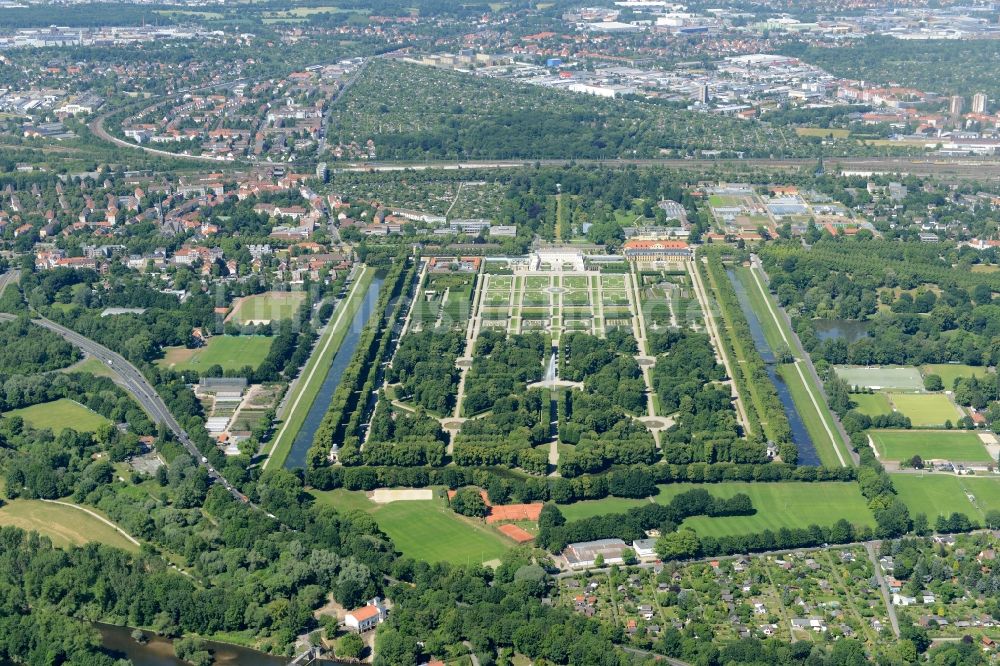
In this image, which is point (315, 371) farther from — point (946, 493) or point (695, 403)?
point (946, 493)

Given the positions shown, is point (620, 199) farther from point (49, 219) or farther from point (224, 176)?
point (49, 219)

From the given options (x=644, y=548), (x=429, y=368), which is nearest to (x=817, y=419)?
(x=644, y=548)

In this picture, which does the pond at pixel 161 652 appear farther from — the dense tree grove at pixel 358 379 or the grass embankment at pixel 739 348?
the grass embankment at pixel 739 348

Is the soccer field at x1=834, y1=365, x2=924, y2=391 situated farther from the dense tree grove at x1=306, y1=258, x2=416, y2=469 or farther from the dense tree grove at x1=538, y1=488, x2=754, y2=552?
the dense tree grove at x1=306, y1=258, x2=416, y2=469

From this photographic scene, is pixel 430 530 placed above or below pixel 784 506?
above

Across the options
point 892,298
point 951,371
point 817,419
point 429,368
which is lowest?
point 892,298

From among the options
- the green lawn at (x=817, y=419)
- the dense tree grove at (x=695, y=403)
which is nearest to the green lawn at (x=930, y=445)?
the green lawn at (x=817, y=419)
